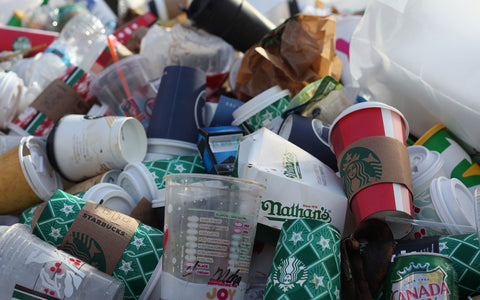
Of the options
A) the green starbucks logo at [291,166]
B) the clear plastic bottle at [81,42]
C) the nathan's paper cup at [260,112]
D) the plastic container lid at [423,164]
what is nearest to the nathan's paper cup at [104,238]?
the green starbucks logo at [291,166]

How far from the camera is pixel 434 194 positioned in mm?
1388

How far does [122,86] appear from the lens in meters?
2.33

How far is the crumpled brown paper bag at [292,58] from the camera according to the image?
2.23m

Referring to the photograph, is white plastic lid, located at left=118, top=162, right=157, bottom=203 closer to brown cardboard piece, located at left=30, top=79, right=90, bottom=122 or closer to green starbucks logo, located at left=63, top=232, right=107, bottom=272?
green starbucks logo, located at left=63, top=232, right=107, bottom=272

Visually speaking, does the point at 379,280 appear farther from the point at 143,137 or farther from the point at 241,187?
the point at 143,137

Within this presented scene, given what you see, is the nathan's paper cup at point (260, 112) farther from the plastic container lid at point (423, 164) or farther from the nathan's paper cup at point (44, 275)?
the nathan's paper cup at point (44, 275)

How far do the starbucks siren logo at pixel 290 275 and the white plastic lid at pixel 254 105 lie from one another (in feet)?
3.12

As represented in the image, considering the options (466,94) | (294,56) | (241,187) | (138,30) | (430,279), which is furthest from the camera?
(138,30)

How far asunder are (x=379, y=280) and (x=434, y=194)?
1.16 ft

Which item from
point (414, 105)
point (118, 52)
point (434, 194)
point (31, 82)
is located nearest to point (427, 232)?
point (434, 194)

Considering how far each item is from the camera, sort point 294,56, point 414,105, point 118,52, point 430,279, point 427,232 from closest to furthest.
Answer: point 430,279 < point 427,232 < point 414,105 < point 294,56 < point 118,52

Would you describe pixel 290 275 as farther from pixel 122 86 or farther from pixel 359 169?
pixel 122 86

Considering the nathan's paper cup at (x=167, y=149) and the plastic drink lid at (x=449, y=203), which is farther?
the nathan's paper cup at (x=167, y=149)

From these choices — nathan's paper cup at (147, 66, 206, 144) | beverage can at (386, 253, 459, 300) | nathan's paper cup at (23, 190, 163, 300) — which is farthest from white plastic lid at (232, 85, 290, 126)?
beverage can at (386, 253, 459, 300)
